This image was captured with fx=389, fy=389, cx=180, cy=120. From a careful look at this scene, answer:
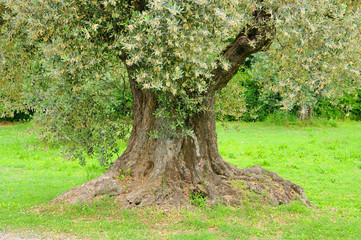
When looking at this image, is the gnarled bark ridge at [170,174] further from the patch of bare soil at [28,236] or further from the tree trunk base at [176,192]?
the patch of bare soil at [28,236]

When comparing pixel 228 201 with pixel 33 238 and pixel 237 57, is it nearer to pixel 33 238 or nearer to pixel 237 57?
pixel 237 57

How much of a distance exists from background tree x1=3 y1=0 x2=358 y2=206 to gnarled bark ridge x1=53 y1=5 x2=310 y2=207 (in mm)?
25

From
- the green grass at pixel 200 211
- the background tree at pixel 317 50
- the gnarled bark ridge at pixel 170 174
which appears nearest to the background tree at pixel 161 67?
the gnarled bark ridge at pixel 170 174

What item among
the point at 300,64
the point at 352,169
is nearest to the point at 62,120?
the point at 300,64

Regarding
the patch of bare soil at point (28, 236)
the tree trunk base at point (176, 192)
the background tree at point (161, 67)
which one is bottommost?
the patch of bare soil at point (28, 236)

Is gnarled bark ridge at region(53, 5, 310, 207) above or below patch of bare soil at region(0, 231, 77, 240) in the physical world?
above

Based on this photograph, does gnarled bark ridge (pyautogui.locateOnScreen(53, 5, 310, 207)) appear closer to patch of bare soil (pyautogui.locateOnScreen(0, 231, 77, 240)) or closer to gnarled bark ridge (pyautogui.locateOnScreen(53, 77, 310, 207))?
gnarled bark ridge (pyautogui.locateOnScreen(53, 77, 310, 207))

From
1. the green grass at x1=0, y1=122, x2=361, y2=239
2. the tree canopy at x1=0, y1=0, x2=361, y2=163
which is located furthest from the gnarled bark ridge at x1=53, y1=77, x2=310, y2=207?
the tree canopy at x1=0, y1=0, x2=361, y2=163

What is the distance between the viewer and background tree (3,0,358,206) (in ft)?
23.0

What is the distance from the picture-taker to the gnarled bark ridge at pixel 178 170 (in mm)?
9188

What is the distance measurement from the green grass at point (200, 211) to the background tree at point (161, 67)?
484mm

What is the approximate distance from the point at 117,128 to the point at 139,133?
0.57 m

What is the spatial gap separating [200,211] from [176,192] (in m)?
0.74

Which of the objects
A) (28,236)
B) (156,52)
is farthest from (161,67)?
(28,236)
